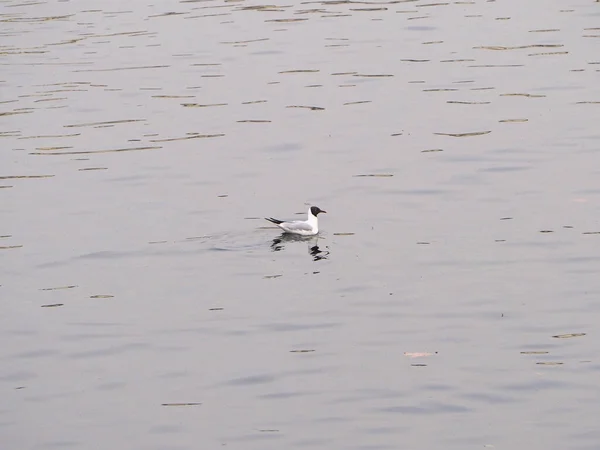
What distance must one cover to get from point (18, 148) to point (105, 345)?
432 inches

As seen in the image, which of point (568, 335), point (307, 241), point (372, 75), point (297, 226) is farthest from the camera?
point (372, 75)

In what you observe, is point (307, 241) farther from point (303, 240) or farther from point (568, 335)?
point (568, 335)

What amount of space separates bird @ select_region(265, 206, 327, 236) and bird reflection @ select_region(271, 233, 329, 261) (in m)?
0.10

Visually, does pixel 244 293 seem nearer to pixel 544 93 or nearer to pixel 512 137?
pixel 512 137

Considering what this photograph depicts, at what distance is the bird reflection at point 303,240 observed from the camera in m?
18.6

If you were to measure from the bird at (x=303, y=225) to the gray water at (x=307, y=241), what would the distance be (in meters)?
0.18

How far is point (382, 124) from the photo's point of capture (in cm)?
2542

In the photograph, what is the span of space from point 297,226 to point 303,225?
10 cm

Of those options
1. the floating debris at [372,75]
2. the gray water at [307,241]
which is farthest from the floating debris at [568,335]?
the floating debris at [372,75]

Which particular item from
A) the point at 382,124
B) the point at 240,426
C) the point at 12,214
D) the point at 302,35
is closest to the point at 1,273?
the point at 12,214

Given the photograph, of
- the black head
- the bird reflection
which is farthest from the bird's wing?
the black head

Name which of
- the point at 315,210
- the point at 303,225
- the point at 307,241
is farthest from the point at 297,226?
the point at 315,210

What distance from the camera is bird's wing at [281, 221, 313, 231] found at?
19250 mm

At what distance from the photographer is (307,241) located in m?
19.5
